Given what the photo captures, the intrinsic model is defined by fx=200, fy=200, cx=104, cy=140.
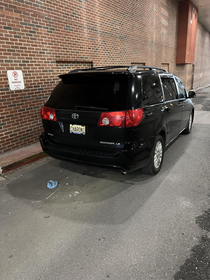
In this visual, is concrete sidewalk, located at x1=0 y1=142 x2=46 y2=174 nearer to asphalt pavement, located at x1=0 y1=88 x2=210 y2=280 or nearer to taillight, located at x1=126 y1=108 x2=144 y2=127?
asphalt pavement, located at x1=0 y1=88 x2=210 y2=280

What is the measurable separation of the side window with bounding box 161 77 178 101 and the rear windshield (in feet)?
4.72

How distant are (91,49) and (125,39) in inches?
107

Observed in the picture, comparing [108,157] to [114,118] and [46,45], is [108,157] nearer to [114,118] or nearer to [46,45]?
[114,118]

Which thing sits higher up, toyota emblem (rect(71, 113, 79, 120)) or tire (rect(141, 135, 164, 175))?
toyota emblem (rect(71, 113, 79, 120))

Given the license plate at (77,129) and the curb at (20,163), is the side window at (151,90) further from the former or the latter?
the curb at (20,163)

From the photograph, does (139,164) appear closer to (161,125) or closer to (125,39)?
(161,125)

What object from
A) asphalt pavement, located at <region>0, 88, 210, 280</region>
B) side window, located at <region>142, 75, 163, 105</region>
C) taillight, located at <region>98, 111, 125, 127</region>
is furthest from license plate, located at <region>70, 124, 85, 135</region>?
side window, located at <region>142, 75, 163, 105</region>

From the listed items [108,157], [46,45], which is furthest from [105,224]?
[46,45]

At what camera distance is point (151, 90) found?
3350mm

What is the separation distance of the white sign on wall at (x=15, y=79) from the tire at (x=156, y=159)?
3595 millimetres

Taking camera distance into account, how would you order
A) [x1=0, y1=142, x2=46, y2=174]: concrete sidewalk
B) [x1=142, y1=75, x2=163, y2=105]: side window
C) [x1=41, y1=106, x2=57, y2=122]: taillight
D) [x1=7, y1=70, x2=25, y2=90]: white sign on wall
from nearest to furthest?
1. [x1=142, y1=75, x2=163, y2=105]: side window
2. [x1=41, y1=106, x2=57, y2=122]: taillight
3. [x1=0, y1=142, x2=46, y2=174]: concrete sidewalk
4. [x1=7, y1=70, x2=25, y2=90]: white sign on wall

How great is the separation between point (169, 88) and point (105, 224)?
3.07 m

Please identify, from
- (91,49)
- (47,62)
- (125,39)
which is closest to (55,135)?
(47,62)

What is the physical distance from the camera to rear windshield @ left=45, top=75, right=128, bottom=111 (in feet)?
9.27
